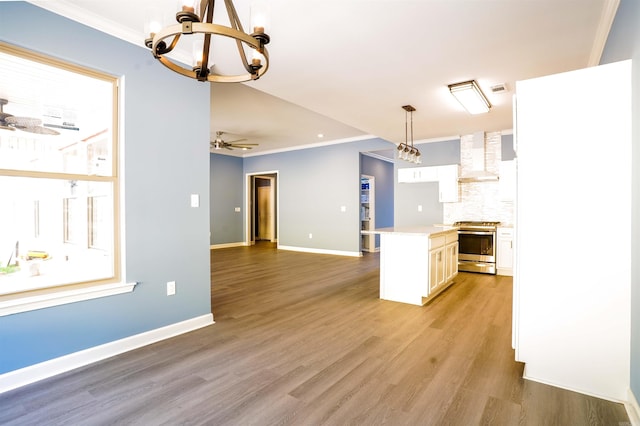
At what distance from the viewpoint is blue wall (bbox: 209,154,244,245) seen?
902cm

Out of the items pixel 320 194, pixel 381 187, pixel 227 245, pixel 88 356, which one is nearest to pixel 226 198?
pixel 227 245

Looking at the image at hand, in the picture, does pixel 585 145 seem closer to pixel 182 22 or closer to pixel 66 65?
pixel 182 22

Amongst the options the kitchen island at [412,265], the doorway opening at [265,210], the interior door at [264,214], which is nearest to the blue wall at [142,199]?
the kitchen island at [412,265]

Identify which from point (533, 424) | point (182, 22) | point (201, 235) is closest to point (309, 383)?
point (533, 424)

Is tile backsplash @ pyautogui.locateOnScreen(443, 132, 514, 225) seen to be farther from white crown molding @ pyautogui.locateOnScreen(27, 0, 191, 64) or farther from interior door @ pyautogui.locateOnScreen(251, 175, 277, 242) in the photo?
interior door @ pyautogui.locateOnScreen(251, 175, 277, 242)

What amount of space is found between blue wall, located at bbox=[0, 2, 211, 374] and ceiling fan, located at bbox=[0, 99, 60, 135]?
0.47 m

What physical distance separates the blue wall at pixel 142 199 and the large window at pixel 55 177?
0.12 m

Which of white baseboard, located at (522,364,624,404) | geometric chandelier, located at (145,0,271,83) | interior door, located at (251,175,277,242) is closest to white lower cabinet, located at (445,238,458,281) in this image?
white baseboard, located at (522,364,624,404)

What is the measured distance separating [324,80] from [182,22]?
7.86ft

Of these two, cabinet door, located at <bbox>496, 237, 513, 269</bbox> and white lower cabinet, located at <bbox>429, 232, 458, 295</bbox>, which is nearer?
white lower cabinet, located at <bbox>429, 232, 458, 295</bbox>

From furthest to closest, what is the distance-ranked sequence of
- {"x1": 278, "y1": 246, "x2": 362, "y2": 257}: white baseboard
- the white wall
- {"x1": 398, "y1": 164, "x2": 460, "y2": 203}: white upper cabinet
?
{"x1": 278, "y1": 246, "x2": 362, "y2": 257}: white baseboard < {"x1": 398, "y1": 164, "x2": 460, "y2": 203}: white upper cabinet < the white wall

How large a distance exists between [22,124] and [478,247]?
6126mm

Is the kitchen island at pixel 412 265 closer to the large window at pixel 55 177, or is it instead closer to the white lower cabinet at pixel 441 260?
the white lower cabinet at pixel 441 260

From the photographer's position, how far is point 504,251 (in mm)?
5613
